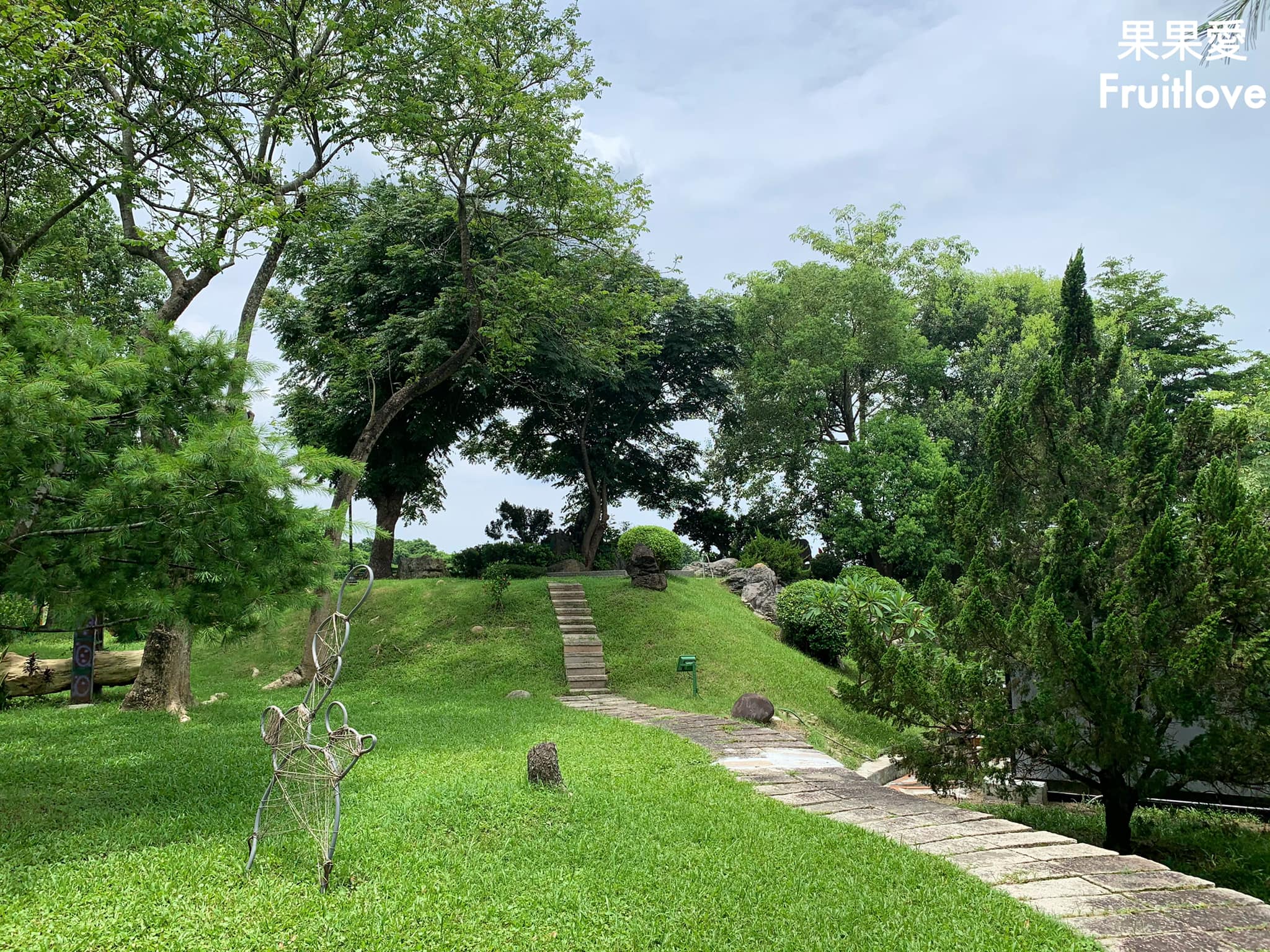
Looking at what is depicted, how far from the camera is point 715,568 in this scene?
22.5m

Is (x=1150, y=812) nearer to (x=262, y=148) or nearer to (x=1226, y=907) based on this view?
(x=1226, y=907)

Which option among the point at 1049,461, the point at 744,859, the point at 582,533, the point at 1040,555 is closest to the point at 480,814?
the point at 744,859

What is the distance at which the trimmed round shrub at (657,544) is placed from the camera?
1856 cm

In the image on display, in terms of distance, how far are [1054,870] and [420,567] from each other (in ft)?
66.4

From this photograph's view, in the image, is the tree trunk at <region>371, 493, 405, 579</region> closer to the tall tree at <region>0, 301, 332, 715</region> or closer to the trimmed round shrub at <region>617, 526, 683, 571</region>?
the trimmed round shrub at <region>617, 526, 683, 571</region>

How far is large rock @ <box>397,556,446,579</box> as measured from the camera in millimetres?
22609

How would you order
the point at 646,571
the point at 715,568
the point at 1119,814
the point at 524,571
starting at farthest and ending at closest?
the point at 715,568 < the point at 524,571 < the point at 646,571 < the point at 1119,814

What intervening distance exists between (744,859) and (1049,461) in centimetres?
519

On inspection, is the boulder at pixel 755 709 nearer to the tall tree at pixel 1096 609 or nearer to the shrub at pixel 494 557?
the tall tree at pixel 1096 609

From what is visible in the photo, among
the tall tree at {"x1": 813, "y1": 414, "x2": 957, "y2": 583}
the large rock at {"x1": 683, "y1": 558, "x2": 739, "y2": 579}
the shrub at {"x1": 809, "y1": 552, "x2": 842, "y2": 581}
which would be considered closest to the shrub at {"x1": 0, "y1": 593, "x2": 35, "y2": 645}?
the large rock at {"x1": 683, "y1": 558, "x2": 739, "y2": 579}

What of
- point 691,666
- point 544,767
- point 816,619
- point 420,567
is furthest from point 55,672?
point 816,619

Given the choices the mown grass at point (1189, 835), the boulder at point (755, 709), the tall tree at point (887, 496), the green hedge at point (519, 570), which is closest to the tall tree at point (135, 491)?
the boulder at point (755, 709)

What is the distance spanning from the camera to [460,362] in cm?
1528

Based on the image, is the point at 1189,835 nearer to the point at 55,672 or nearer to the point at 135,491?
the point at 135,491
